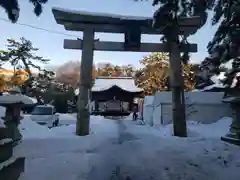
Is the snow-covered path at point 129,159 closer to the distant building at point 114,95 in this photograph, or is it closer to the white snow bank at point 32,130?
the white snow bank at point 32,130

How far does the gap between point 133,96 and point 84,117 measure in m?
19.5

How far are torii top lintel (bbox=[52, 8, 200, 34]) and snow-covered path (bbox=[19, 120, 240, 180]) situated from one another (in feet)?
14.8

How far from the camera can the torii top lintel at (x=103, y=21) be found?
32.5 ft

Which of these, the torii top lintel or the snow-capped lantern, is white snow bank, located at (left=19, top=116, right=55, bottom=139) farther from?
the torii top lintel

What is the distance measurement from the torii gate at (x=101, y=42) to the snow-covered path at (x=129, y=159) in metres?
1.95

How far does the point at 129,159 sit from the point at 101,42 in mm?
5601

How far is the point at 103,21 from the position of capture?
1032 cm

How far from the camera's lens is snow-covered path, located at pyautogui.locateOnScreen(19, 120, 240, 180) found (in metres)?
5.20

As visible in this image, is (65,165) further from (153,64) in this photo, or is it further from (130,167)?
(153,64)

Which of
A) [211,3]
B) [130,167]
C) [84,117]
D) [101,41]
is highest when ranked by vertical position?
[101,41]

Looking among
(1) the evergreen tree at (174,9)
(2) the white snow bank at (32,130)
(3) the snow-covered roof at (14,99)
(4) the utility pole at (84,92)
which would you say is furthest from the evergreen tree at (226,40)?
(2) the white snow bank at (32,130)

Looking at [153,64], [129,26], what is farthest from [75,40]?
[153,64]

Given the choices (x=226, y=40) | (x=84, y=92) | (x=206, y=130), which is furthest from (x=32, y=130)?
(x=226, y=40)

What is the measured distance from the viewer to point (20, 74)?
85.7 ft
